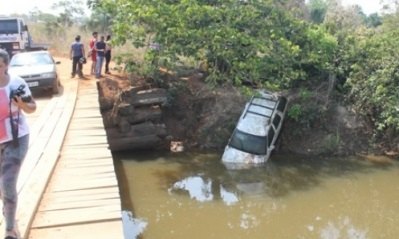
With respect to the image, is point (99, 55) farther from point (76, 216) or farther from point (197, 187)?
point (76, 216)

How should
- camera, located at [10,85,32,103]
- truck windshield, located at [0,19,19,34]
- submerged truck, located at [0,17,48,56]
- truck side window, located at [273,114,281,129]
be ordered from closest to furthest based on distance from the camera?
camera, located at [10,85,32,103], truck side window, located at [273,114,281,129], submerged truck, located at [0,17,48,56], truck windshield, located at [0,19,19,34]

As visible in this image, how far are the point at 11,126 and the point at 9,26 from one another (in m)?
21.2

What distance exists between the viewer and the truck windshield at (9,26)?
23.8 metres

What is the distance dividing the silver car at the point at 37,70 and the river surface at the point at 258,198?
10.5 feet

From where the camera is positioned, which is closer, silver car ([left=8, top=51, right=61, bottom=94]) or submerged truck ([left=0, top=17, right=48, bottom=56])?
silver car ([left=8, top=51, right=61, bottom=94])

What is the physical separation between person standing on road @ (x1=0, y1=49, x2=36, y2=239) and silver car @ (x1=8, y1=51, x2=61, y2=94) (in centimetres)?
1072

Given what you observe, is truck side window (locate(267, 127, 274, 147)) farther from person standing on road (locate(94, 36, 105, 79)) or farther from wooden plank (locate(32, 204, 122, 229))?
wooden plank (locate(32, 204, 122, 229))

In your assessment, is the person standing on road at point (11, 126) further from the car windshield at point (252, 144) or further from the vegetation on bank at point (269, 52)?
the car windshield at point (252, 144)

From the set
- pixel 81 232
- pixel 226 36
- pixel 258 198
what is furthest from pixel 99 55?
pixel 81 232

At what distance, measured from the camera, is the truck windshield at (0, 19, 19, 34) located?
2381cm

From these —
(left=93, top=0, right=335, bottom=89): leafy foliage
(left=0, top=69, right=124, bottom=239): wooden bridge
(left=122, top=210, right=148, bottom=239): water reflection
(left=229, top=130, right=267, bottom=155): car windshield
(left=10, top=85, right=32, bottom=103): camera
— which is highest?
(left=10, top=85, right=32, bottom=103): camera

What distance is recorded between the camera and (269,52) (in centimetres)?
1501

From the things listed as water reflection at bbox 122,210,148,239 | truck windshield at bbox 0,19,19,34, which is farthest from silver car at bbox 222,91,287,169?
truck windshield at bbox 0,19,19,34

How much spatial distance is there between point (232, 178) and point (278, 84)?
3.57 metres
